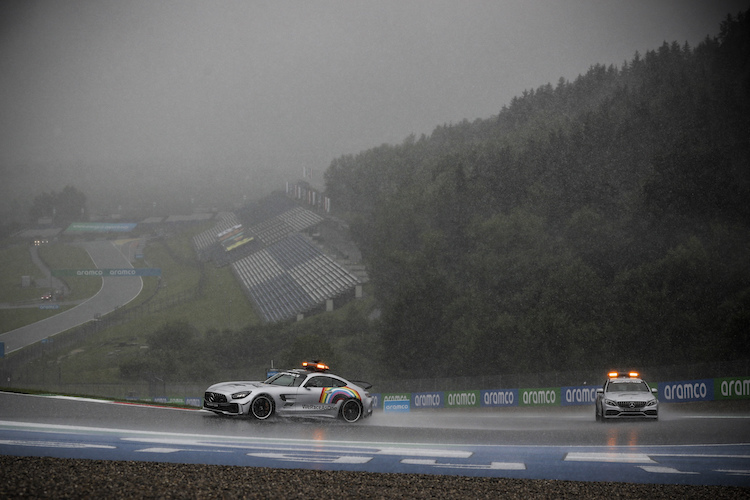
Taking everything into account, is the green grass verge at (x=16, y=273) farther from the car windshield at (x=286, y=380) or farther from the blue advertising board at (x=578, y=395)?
the car windshield at (x=286, y=380)

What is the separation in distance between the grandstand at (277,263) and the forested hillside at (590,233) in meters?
5.76

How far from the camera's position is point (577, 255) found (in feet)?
219

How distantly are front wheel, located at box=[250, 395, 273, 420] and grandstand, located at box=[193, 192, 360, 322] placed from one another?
49970mm

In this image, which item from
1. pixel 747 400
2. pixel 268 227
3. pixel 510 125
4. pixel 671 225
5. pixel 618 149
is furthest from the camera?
pixel 510 125

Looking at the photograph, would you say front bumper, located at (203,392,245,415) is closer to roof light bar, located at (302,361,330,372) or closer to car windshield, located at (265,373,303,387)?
car windshield, located at (265,373,303,387)

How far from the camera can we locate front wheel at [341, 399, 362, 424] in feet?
63.5

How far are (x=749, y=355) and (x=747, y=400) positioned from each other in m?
23.7

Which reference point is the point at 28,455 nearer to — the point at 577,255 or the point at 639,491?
the point at 639,491

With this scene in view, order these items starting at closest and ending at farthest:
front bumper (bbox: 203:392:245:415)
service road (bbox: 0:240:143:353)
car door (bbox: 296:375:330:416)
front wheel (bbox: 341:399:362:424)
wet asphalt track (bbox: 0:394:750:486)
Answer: wet asphalt track (bbox: 0:394:750:486) → front bumper (bbox: 203:392:245:415) → car door (bbox: 296:375:330:416) → front wheel (bbox: 341:399:362:424) → service road (bbox: 0:240:143:353)

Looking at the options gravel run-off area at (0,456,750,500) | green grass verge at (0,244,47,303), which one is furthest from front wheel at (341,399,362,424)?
green grass verge at (0,244,47,303)

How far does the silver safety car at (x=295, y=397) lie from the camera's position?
17.6 m

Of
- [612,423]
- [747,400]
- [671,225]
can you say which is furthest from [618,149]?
[612,423]

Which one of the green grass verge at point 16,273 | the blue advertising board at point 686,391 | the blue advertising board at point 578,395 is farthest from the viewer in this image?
the green grass verge at point 16,273

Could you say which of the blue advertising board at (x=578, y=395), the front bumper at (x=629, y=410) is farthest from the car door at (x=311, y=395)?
the blue advertising board at (x=578, y=395)
